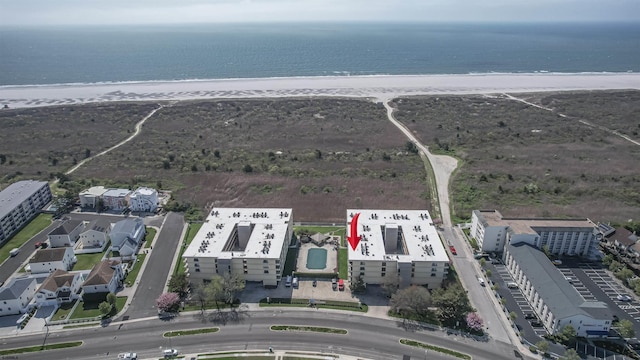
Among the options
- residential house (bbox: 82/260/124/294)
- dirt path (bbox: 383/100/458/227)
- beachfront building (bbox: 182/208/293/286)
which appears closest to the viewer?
residential house (bbox: 82/260/124/294)

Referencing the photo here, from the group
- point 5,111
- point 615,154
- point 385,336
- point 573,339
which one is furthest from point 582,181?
point 5,111

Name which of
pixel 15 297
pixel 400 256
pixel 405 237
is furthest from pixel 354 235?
pixel 15 297

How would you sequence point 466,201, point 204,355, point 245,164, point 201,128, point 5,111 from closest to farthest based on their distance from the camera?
point 204,355 < point 466,201 < point 245,164 < point 201,128 < point 5,111

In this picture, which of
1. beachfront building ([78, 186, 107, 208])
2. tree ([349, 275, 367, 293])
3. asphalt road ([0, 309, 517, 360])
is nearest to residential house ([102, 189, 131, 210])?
beachfront building ([78, 186, 107, 208])

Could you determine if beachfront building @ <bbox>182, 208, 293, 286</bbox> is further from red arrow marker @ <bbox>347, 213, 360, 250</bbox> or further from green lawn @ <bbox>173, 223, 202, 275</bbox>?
red arrow marker @ <bbox>347, 213, 360, 250</bbox>

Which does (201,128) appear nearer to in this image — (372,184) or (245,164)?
(245,164)

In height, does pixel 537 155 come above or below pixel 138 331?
above
